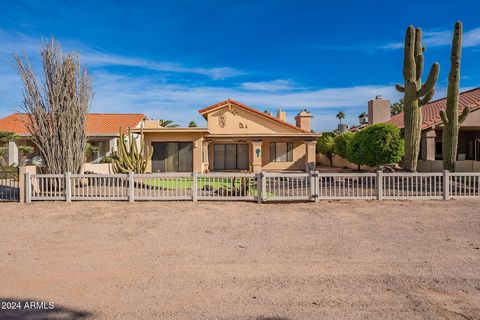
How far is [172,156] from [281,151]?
8.35 m

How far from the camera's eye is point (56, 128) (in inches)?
486

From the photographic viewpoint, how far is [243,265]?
5.07m

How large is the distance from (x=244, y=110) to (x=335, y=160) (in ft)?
39.2

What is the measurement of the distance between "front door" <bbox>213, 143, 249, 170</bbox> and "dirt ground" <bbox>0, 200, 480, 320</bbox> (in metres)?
16.6

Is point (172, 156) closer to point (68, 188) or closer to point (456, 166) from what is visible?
point (68, 188)

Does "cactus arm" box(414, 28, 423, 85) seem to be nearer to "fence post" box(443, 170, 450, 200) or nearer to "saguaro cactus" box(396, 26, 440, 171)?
"saguaro cactus" box(396, 26, 440, 171)

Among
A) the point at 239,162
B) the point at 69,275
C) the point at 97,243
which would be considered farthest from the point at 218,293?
the point at 239,162

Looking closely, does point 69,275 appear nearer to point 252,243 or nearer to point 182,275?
point 182,275

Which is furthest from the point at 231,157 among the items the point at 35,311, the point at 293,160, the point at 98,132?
the point at 35,311

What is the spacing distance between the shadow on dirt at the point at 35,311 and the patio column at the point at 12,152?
2538 cm

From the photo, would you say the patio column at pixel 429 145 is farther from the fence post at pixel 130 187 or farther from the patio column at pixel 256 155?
the fence post at pixel 130 187

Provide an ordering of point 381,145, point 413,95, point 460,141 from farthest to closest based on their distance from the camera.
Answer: point 460,141, point 381,145, point 413,95

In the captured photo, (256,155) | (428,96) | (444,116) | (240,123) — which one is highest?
(428,96)

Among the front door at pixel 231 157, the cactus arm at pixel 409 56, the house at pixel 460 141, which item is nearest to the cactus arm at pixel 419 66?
the cactus arm at pixel 409 56
